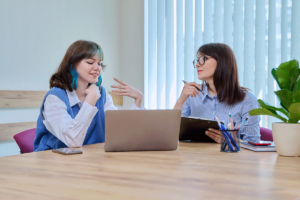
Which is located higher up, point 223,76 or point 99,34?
point 99,34

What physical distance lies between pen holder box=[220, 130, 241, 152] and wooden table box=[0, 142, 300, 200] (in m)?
0.06

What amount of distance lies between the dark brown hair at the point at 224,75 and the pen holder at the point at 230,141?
2.57 feet

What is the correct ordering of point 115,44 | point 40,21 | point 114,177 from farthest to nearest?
point 115,44 → point 40,21 → point 114,177

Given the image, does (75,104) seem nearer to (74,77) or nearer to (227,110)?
(74,77)

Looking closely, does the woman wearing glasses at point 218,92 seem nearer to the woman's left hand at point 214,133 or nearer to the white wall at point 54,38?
the woman's left hand at point 214,133

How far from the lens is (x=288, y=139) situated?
1.16 m

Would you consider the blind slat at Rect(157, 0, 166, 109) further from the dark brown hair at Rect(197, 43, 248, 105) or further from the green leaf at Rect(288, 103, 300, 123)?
the green leaf at Rect(288, 103, 300, 123)

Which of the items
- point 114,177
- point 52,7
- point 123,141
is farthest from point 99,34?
point 114,177

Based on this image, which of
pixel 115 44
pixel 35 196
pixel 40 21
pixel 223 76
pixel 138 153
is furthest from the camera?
pixel 115 44

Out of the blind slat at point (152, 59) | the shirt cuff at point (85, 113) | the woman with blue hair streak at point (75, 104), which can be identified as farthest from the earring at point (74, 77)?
the blind slat at point (152, 59)

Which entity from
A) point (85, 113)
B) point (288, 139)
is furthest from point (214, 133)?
point (85, 113)

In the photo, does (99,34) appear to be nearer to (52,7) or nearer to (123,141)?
(52,7)

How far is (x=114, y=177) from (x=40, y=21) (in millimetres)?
2347

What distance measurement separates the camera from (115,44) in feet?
11.9
